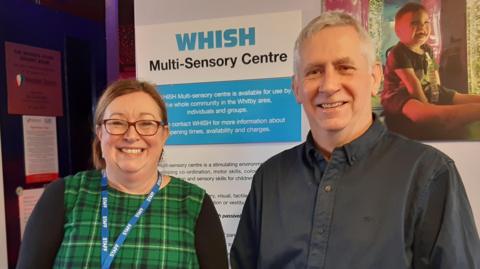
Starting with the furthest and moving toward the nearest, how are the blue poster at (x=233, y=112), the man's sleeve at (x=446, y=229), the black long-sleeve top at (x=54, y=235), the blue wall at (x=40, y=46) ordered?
1. the blue wall at (x=40, y=46)
2. the blue poster at (x=233, y=112)
3. the black long-sleeve top at (x=54, y=235)
4. the man's sleeve at (x=446, y=229)

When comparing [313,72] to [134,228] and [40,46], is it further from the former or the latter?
[40,46]

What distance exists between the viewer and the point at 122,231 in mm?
1444

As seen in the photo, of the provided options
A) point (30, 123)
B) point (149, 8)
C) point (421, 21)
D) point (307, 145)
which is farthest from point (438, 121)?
point (30, 123)

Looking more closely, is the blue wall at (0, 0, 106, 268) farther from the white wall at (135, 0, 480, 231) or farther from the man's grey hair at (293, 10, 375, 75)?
the man's grey hair at (293, 10, 375, 75)

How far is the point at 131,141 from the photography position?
1.44 m

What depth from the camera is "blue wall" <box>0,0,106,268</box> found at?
2.74 m

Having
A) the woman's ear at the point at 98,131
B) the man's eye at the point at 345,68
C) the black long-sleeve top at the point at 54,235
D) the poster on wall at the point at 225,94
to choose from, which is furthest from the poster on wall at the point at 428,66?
the woman's ear at the point at 98,131

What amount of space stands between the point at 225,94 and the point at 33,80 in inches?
57.8

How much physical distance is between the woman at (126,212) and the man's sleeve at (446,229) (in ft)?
2.12

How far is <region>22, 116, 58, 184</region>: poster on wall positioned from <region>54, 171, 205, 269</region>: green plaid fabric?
1561mm

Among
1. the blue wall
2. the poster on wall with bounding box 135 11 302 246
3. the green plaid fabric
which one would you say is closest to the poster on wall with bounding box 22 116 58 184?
the blue wall

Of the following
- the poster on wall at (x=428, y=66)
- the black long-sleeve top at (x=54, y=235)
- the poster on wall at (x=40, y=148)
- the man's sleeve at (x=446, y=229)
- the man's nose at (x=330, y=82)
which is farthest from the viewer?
the poster on wall at (x=40, y=148)

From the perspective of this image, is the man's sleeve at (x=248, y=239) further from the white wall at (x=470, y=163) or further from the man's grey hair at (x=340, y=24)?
the white wall at (x=470, y=163)

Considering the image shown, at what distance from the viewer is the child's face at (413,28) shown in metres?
1.86
